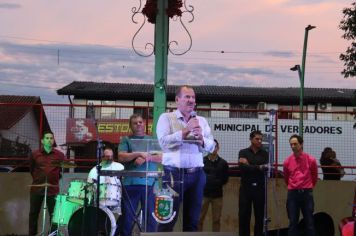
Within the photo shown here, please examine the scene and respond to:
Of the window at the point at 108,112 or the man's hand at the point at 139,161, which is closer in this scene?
the man's hand at the point at 139,161

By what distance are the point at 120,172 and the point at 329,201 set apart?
7.01m

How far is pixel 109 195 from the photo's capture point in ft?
27.3

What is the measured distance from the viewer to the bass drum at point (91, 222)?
7.69 meters

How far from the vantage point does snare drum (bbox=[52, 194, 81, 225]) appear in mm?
8516

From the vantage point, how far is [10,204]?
12.3 meters

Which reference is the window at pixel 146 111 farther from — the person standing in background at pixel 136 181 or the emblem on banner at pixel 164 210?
the emblem on banner at pixel 164 210

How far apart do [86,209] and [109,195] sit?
24.5 inches

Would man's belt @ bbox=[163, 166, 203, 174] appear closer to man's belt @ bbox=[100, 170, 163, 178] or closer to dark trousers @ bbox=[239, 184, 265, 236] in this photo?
man's belt @ bbox=[100, 170, 163, 178]

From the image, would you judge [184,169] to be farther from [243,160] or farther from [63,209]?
[243,160]

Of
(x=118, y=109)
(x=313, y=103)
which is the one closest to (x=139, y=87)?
(x=313, y=103)

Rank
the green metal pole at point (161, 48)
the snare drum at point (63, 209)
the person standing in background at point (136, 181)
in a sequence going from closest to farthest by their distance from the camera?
the person standing in background at point (136, 181) < the green metal pole at point (161, 48) < the snare drum at point (63, 209)

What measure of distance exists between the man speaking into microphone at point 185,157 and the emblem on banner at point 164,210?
0.05 m

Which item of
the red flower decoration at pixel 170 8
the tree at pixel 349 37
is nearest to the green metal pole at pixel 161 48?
the red flower decoration at pixel 170 8

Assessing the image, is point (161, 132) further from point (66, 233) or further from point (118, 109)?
point (118, 109)
